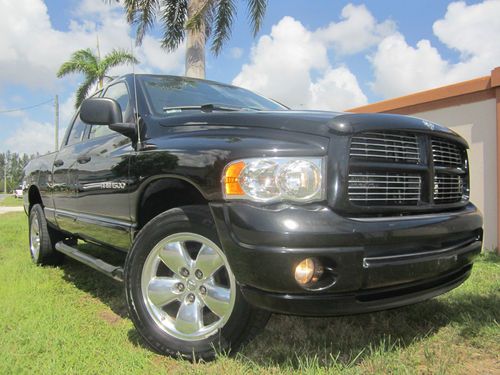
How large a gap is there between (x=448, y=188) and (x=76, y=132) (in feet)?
13.1

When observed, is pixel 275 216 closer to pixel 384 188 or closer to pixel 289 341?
pixel 384 188

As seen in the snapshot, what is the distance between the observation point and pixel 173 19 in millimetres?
13172

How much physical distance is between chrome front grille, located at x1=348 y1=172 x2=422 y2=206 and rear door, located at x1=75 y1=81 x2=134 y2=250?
1651 millimetres

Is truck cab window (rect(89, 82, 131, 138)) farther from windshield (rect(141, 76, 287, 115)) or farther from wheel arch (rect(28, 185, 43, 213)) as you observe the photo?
wheel arch (rect(28, 185, 43, 213))

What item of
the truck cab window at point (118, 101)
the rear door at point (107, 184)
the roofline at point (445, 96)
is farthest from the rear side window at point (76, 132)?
the roofline at point (445, 96)

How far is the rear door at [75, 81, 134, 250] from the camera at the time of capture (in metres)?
3.35

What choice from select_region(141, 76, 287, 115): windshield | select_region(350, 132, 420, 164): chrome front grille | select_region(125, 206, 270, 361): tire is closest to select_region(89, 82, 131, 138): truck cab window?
select_region(141, 76, 287, 115): windshield

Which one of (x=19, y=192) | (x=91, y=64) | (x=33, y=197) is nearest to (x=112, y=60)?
(x=91, y=64)

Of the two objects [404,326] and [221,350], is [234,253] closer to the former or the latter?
[221,350]

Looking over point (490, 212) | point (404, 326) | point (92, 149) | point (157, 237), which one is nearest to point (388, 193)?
point (404, 326)

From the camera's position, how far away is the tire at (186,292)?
8.24 ft

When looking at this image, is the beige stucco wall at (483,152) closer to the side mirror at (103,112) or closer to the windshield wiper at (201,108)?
the windshield wiper at (201,108)

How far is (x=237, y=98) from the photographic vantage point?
407cm

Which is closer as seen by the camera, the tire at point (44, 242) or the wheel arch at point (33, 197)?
the tire at point (44, 242)
